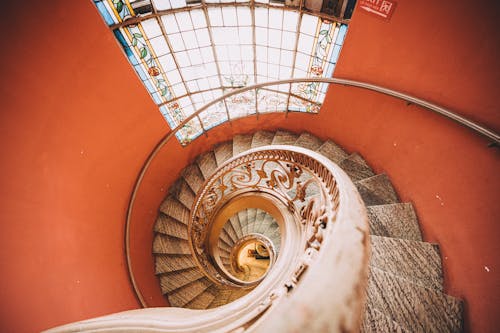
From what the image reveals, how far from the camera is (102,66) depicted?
2.62 m

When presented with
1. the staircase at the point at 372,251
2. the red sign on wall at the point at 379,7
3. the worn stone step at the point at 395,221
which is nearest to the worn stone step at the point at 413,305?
the staircase at the point at 372,251

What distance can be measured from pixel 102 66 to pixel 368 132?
3714 mm

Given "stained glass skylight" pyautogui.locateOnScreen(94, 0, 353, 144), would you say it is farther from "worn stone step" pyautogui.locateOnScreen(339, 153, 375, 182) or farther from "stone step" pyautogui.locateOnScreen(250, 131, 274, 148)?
"worn stone step" pyautogui.locateOnScreen(339, 153, 375, 182)

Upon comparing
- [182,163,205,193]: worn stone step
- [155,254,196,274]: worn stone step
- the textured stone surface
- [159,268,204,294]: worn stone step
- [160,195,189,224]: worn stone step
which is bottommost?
[159,268,204,294]: worn stone step

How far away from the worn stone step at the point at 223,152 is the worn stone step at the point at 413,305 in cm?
352

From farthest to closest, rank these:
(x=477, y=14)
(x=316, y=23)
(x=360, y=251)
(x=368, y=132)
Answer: (x=368, y=132), (x=316, y=23), (x=477, y=14), (x=360, y=251)

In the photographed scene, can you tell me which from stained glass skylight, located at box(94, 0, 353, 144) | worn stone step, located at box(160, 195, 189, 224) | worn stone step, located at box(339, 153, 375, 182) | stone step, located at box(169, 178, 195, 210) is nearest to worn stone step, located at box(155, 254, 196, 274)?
worn stone step, located at box(160, 195, 189, 224)

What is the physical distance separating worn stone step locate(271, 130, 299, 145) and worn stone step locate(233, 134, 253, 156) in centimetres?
60

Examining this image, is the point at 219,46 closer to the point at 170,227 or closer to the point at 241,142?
the point at 241,142

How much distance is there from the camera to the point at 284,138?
179 inches

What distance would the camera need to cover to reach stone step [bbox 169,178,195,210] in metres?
4.73

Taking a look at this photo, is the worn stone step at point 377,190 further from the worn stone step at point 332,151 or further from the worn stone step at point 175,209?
the worn stone step at point 175,209

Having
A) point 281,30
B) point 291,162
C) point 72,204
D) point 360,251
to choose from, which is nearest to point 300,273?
point 360,251

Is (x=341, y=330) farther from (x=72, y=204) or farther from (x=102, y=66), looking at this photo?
(x=102, y=66)
